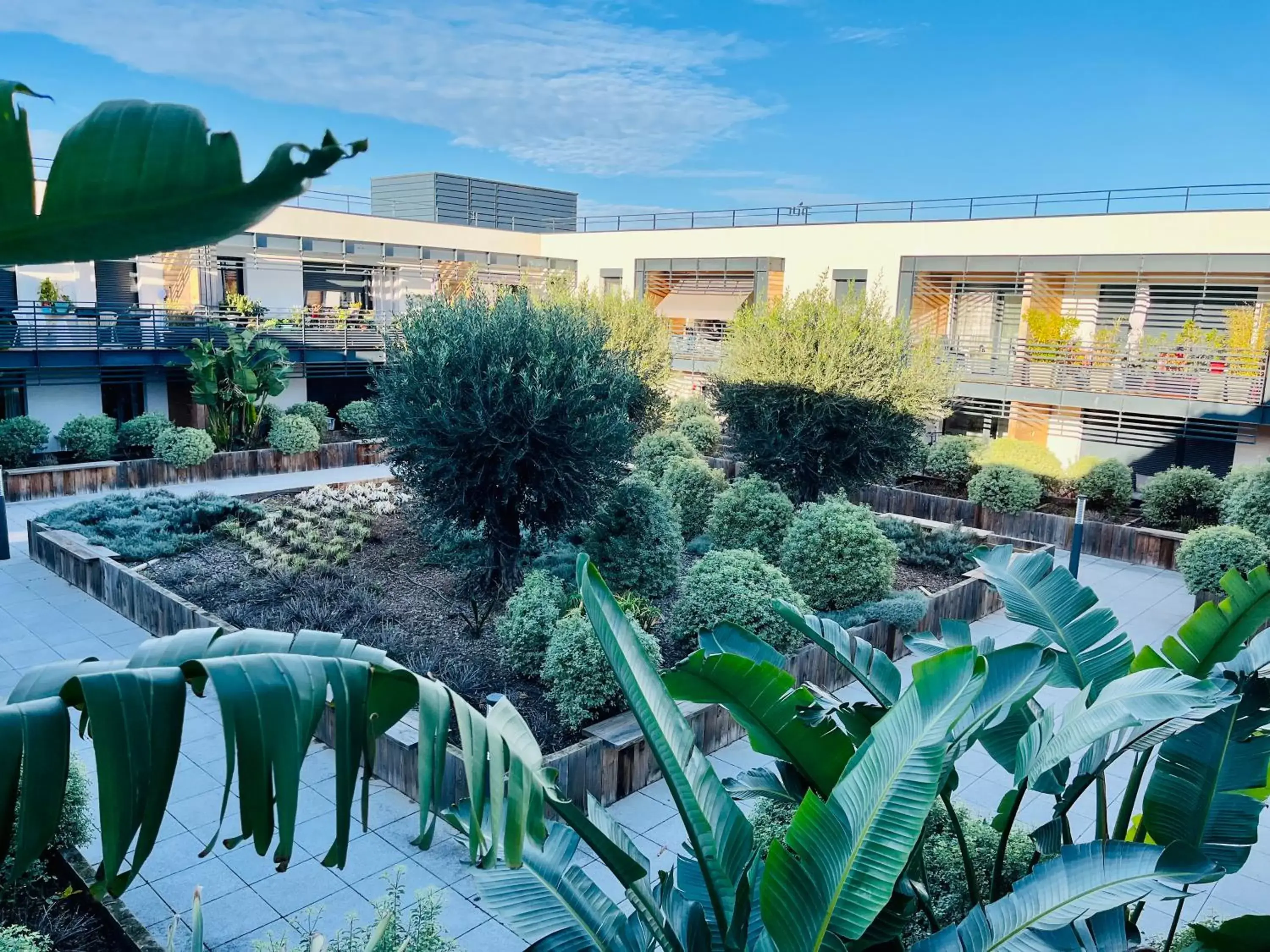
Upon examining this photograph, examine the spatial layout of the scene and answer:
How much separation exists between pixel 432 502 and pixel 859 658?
7.84m

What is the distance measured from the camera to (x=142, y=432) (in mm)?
20250

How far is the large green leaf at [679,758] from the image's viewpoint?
311cm

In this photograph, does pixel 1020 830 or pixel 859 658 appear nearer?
pixel 859 658

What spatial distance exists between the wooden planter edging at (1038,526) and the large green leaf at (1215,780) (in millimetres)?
11405

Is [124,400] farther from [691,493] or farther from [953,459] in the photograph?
[953,459]

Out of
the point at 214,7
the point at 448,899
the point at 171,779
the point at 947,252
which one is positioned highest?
the point at 214,7

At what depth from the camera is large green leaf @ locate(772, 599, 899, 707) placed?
439 centimetres

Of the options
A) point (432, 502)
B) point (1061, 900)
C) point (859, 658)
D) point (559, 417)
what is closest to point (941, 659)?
point (1061, 900)

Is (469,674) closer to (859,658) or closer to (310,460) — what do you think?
(859,658)

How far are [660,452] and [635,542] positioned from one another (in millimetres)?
5899

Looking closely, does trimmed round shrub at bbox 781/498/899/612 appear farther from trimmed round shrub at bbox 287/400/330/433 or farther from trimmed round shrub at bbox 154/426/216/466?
trimmed round shrub at bbox 287/400/330/433

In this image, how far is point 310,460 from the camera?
2202 centimetres

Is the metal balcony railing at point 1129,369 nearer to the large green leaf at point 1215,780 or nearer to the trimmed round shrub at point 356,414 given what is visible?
the trimmed round shrub at point 356,414

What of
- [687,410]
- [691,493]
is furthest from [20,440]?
[687,410]
